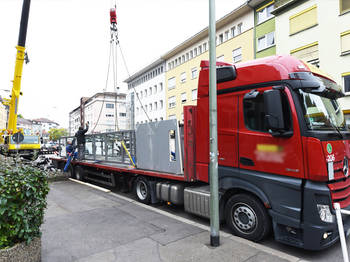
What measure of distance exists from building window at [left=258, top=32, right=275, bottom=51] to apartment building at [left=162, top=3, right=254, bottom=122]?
33.2 inches

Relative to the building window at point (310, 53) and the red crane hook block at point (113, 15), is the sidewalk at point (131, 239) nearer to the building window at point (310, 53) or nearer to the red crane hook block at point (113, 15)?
the red crane hook block at point (113, 15)

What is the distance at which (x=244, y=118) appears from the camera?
4.02 metres

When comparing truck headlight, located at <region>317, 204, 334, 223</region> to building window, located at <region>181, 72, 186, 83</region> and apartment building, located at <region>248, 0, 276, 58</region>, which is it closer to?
apartment building, located at <region>248, 0, 276, 58</region>

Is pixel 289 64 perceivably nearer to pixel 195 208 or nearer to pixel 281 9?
pixel 195 208

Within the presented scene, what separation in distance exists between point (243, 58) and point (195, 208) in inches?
776

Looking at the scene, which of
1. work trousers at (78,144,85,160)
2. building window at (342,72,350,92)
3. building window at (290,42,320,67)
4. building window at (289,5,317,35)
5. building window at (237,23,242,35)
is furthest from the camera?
building window at (237,23,242,35)

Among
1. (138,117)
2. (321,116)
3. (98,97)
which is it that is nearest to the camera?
(321,116)

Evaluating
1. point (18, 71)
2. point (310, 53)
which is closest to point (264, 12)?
point (310, 53)

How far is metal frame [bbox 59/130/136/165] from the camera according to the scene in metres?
7.03

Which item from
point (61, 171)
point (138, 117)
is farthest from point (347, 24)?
point (138, 117)

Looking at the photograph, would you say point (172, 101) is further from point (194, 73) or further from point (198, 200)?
point (198, 200)

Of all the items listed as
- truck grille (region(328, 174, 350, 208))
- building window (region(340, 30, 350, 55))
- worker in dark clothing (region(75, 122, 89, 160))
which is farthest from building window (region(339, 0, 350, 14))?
worker in dark clothing (region(75, 122, 89, 160))

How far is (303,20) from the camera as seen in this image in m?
15.8

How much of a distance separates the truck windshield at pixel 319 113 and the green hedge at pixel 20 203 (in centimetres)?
375
